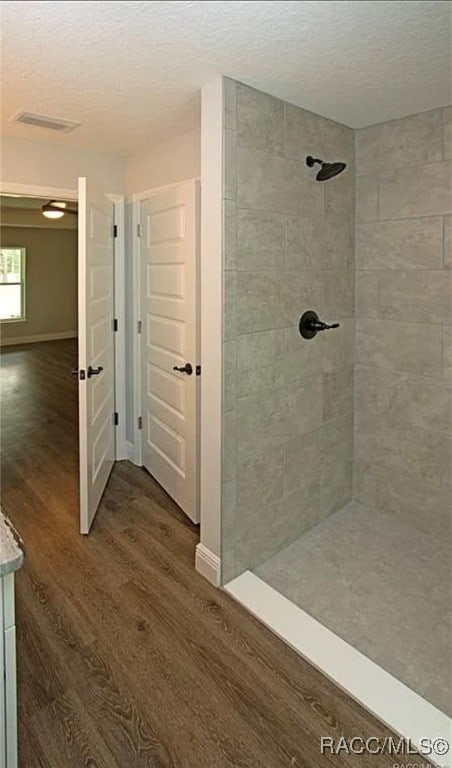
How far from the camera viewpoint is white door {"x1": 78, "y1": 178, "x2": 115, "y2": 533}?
3.04 metres

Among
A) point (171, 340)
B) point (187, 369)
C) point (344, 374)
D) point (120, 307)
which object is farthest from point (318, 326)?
point (120, 307)

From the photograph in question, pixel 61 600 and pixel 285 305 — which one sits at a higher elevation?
pixel 285 305

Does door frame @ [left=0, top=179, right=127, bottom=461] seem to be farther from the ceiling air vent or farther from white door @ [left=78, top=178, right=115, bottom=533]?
the ceiling air vent

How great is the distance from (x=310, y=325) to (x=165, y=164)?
1.54 metres

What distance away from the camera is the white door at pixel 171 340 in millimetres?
3232

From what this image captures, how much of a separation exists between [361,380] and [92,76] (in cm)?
226

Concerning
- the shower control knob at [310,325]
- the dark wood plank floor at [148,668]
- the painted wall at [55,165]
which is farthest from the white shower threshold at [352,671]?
the painted wall at [55,165]

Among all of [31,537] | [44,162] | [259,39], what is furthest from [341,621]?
[44,162]

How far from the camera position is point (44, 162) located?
141 inches

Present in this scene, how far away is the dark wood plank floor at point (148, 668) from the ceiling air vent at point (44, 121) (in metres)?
2.41

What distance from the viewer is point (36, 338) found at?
37.3 feet

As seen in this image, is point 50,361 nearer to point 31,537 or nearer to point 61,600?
point 31,537

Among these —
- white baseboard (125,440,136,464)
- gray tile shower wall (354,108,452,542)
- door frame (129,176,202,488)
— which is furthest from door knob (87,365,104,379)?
gray tile shower wall (354,108,452,542)

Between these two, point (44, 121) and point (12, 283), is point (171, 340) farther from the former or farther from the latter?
point (12, 283)
